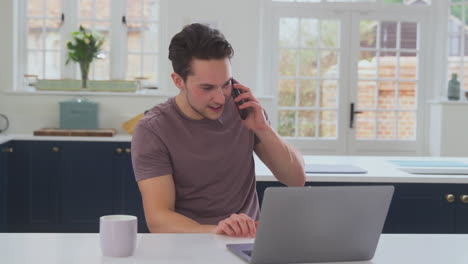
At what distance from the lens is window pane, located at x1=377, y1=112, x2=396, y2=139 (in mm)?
6883

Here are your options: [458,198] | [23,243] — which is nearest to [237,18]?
[458,198]

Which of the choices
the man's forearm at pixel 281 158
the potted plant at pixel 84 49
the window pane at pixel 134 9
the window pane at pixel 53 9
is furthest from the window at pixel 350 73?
the man's forearm at pixel 281 158

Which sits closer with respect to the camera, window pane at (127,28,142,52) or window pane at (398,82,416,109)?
window pane at (127,28,142,52)

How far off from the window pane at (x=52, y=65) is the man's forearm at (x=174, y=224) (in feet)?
14.9

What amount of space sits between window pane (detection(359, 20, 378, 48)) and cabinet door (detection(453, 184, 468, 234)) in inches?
149

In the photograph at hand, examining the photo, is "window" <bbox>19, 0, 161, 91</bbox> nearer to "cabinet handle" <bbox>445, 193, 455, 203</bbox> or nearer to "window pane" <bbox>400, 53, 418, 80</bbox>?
"window pane" <bbox>400, 53, 418, 80</bbox>

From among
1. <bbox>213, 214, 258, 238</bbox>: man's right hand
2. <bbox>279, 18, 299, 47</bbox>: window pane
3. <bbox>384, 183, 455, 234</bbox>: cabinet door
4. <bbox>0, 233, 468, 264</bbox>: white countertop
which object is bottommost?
<bbox>384, 183, 455, 234</bbox>: cabinet door

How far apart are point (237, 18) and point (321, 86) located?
1.15 metres

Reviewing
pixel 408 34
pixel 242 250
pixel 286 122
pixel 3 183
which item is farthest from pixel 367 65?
pixel 242 250

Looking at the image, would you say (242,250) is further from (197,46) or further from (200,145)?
(197,46)

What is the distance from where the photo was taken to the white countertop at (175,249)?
67.0 inches

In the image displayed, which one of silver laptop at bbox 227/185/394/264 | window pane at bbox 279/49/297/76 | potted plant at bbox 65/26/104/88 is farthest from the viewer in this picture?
window pane at bbox 279/49/297/76

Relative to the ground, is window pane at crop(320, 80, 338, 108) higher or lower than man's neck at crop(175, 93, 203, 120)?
higher

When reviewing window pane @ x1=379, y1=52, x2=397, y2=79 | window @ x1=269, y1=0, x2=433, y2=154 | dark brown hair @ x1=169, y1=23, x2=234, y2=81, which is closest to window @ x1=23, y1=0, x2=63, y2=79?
window @ x1=269, y1=0, x2=433, y2=154
